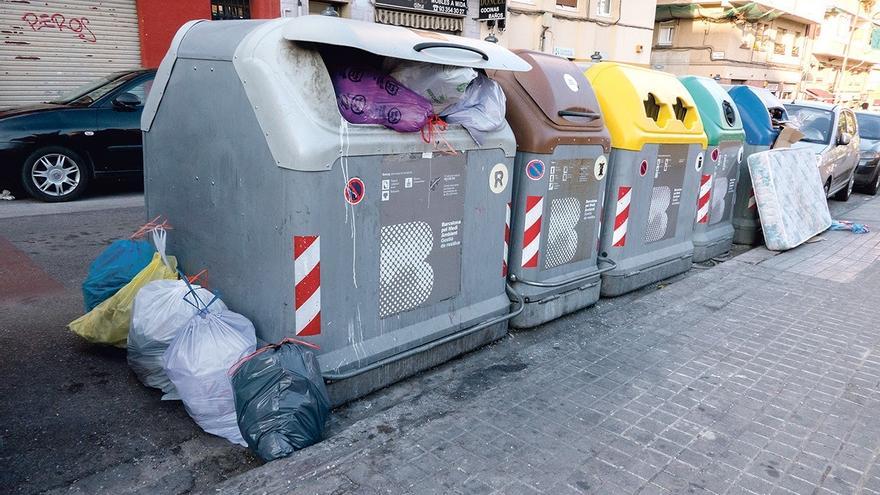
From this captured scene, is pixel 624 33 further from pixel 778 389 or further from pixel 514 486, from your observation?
pixel 514 486

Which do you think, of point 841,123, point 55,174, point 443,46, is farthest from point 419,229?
point 841,123

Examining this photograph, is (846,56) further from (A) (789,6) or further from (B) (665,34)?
(B) (665,34)

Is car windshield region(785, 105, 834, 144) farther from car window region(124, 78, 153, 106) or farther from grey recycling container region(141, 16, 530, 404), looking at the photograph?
car window region(124, 78, 153, 106)

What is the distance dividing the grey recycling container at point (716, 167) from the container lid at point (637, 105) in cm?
66

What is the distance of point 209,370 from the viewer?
2.97 meters

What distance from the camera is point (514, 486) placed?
8.73 ft

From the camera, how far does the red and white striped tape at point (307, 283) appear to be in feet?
9.75

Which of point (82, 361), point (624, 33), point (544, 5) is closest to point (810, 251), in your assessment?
point (82, 361)

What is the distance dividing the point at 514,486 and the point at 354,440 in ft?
2.56

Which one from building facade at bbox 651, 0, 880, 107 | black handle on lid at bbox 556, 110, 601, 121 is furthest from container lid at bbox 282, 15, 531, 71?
building facade at bbox 651, 0, 880, 107

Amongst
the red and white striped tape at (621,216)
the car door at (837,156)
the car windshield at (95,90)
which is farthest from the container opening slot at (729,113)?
the car windshield at (95,90)

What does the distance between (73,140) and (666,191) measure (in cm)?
723

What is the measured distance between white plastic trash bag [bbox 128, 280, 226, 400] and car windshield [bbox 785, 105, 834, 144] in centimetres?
968

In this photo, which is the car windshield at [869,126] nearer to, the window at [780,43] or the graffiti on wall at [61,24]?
the graffiti on wall at [61,24]
